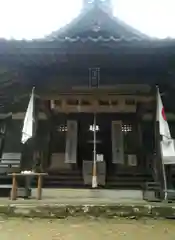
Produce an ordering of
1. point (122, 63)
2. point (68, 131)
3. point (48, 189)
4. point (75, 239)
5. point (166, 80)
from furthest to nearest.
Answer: point (68, 131) → point (48, 189) → point (166, 80) → point (122, 63) → point (75, 239)

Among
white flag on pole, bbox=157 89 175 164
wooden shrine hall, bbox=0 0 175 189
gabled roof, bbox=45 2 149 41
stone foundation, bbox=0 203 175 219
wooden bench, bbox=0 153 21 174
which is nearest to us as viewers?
stone foundation, bbox=0 203 175 219

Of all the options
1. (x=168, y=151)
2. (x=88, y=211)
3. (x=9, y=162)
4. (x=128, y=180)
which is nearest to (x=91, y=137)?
(x=128, y=180)

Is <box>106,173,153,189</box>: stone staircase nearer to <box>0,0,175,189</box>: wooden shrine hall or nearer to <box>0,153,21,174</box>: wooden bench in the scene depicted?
<box>0,0,175,189</box>: wooden shrine hall

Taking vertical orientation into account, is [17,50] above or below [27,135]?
above

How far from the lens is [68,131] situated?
9289 mm

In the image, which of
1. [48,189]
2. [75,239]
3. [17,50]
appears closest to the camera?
[75,239]

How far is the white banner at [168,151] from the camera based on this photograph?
6.56 m

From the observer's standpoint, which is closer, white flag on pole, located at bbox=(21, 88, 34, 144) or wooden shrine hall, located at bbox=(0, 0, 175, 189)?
wooden shrine hall, located at bbox=(0, 0, 175, 189)

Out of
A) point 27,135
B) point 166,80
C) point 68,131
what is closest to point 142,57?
point 166,80

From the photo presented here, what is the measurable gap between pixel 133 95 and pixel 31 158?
134 inches

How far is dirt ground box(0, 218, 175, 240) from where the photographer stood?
3830mm

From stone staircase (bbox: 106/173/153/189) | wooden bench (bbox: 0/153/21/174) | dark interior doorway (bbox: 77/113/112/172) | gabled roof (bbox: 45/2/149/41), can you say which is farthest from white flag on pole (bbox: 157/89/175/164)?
wooden bench (bbox: 0/153/21/174)

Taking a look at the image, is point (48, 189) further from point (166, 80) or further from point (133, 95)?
point (166, 80)

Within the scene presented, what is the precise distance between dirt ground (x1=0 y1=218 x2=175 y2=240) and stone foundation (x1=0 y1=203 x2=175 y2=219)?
0.47 feet
